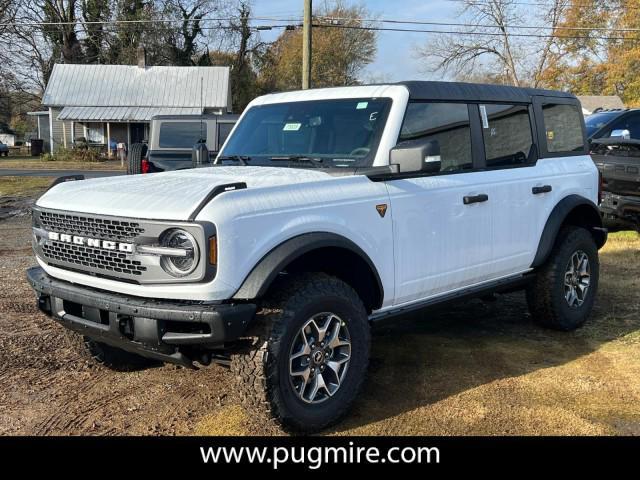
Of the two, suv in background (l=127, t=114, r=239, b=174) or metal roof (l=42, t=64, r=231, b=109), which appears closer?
suv in background (l=127, t=114, r=239, b=174)

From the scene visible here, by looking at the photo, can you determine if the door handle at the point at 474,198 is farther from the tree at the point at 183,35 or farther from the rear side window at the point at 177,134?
the tree at the point at 183,35

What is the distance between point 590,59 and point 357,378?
44444mm

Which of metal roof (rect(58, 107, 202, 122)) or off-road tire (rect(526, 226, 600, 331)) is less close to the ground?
metal roof (rect(58, 107, 202, 122))

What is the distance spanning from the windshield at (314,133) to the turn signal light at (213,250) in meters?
1.28

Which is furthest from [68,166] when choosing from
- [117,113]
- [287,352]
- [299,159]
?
[287,352]

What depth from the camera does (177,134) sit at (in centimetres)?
1176

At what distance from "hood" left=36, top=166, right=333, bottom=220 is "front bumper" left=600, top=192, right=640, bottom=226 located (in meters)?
6.39

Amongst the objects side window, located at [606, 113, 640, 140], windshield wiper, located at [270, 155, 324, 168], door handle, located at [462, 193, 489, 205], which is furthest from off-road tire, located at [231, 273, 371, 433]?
side window, located at [606, 113, 640, 140]

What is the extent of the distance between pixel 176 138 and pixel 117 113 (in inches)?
1083

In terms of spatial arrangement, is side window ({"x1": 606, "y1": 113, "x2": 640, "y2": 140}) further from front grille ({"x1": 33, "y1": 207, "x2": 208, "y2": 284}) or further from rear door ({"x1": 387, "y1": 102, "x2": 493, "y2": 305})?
front grille ({"x1": 33, "y1": 207, "x2": 208, "y2": 284})

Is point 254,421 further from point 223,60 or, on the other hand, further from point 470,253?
point 223,60

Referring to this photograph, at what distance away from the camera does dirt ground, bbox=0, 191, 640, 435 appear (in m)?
3.64

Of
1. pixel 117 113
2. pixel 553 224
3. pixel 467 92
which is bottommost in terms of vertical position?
pixel 553 224

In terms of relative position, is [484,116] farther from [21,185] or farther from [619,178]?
[21,185]
